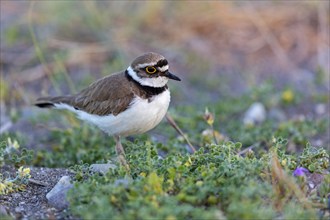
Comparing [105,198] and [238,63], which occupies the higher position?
[105,198]

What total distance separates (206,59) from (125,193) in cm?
537

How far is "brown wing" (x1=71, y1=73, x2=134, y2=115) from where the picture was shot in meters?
5.12

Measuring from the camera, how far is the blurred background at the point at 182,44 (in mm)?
8055

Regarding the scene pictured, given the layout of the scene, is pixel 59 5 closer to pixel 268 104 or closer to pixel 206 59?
pixel 206 59

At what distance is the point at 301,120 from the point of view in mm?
6523

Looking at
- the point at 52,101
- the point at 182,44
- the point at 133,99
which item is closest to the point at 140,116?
the point at 133,99

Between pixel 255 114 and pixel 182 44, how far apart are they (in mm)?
2403

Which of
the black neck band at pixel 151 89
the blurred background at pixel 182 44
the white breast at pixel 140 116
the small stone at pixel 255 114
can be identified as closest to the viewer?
the white breast at pixel 140 116

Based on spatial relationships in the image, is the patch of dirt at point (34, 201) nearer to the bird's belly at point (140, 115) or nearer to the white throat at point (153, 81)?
the bird's belly at point (140, 115)

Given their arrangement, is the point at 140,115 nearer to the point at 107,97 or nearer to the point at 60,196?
the point at 107,97

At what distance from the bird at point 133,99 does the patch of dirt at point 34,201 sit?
0.62 metres

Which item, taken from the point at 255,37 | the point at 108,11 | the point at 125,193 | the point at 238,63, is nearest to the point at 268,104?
the point at 238,63

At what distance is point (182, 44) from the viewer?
9047mm

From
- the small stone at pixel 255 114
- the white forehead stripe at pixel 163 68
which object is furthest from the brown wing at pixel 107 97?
the small stone at pixel 255 114
